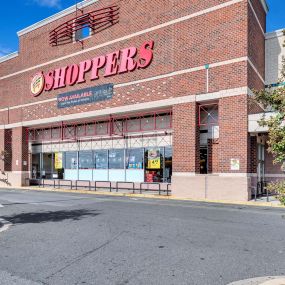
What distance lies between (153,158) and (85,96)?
770 cm

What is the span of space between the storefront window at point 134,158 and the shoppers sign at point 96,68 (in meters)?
5.79

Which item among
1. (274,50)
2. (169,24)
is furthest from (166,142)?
(274,50)

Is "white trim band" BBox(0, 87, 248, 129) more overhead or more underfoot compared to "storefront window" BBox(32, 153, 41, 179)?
more overhead

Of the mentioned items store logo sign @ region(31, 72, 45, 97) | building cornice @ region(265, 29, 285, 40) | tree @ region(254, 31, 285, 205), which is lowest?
tree @ region(254, 31, 285, 205)

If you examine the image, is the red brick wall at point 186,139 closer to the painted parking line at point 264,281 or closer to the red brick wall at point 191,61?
the red brick wall at point 191,61

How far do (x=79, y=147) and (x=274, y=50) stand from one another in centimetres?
1676

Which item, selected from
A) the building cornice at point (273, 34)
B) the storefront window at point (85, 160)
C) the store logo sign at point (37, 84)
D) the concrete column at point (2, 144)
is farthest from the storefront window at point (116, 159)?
the concrete column at point (2, 144)

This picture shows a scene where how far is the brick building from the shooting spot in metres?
19.5

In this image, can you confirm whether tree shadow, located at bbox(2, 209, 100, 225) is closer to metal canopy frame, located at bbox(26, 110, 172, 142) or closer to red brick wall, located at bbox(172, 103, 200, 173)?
red brick wall, located at bbox(172, 103, 200, 173)

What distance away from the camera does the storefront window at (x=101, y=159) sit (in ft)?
90.2

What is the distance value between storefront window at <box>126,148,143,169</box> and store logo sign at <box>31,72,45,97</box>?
1096 centimetres

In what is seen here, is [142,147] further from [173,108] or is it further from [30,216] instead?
[30,216]

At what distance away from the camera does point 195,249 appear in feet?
26.2

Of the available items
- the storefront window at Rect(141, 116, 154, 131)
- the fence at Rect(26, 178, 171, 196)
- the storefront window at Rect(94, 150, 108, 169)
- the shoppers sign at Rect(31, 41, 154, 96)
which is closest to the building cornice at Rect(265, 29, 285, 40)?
the shoppers sign at Rect(31, 41, 154, 96)
